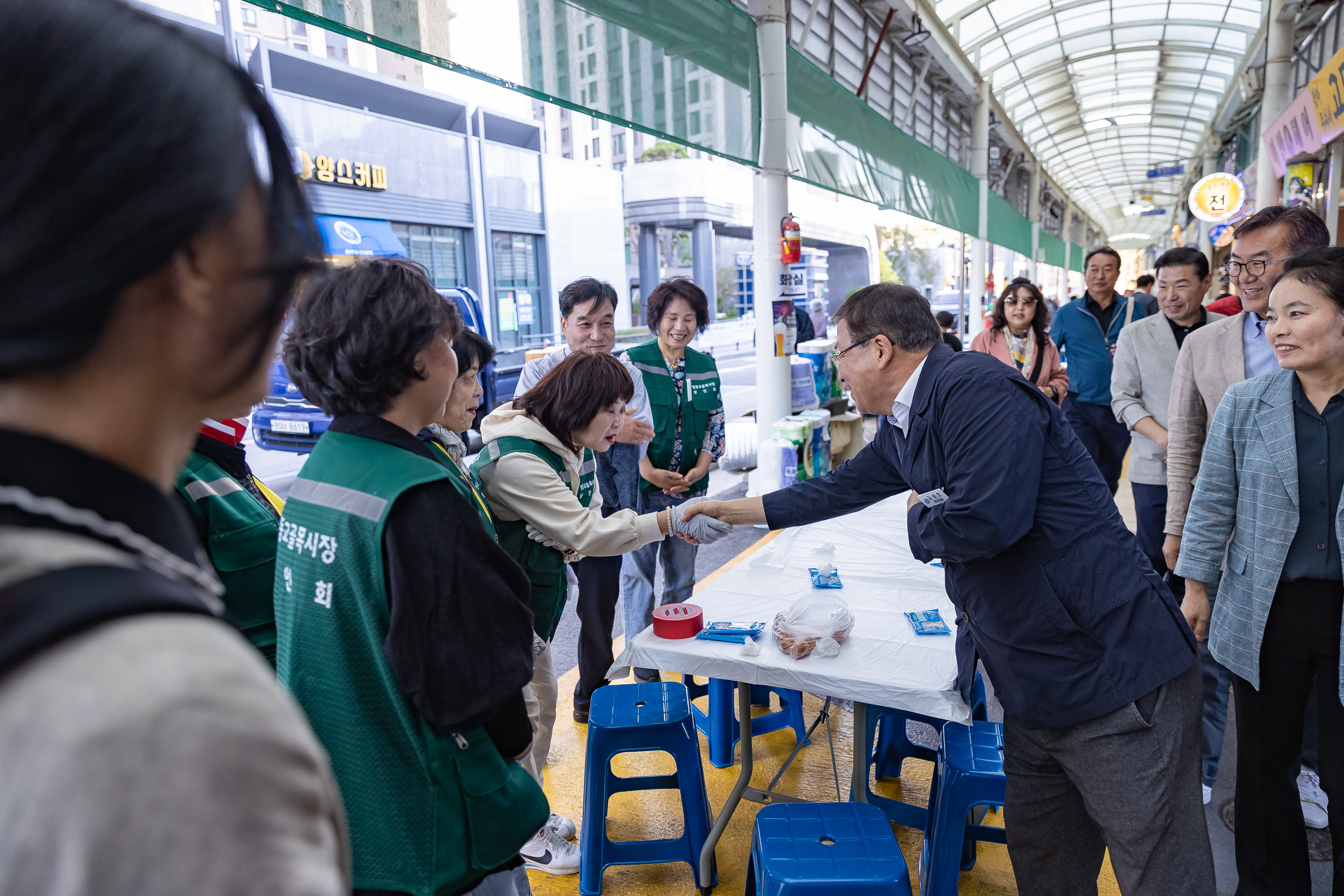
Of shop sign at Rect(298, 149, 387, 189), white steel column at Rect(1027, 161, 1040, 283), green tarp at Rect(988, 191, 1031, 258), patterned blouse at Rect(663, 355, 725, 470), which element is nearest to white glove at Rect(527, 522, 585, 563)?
patterned blouse at Rect(663, 355, 725, 470)

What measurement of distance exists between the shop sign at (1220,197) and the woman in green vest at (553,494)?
10.3 m

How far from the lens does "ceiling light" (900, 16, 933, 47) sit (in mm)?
8562

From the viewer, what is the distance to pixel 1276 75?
8156 millimetres

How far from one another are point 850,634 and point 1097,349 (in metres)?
3.42

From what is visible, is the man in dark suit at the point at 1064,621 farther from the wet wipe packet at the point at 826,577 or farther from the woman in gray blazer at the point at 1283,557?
the wet wipe packet at the point at 826,577

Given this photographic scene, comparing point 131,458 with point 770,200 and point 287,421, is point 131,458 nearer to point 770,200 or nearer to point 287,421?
point 770,200

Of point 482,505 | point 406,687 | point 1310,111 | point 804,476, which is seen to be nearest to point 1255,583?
point 482,505

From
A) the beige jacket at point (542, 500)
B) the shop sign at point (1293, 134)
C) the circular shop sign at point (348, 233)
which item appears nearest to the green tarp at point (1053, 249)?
the shop sign at point (1293, 134)

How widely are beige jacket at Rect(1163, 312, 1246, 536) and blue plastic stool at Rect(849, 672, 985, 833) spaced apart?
91 cm

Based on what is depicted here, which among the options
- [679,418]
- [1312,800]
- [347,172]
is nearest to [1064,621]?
[1312,800]

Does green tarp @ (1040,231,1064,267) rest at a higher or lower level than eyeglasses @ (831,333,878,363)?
higher

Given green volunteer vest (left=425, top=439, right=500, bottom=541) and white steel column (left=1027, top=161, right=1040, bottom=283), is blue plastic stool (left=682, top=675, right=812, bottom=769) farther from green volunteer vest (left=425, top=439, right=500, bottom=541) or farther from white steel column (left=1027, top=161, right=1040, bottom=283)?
white steel column (left=1027, top=161, right=1040, bottom=283)

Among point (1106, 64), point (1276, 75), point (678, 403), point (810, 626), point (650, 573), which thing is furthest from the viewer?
point (1106, 64)

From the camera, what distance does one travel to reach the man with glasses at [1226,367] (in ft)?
8.23
